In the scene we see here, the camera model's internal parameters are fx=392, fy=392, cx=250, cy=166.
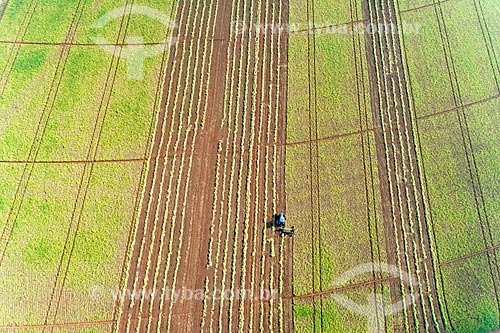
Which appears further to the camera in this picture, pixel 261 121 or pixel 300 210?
pixel 261 121

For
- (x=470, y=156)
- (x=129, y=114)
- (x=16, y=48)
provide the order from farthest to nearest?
(x=16, y=48), (x=129, y=114), (x=470, y=156)

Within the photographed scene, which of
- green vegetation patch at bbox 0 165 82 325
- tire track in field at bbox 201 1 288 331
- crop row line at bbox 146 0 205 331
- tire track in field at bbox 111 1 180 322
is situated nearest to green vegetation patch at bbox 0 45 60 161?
green vegetation patch at bbox 0 165 82 325

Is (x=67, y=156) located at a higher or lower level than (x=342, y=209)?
higher

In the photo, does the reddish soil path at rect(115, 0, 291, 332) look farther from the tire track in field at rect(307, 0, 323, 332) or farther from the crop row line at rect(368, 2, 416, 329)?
the crop row line at rect(368, 2, 416, 329)

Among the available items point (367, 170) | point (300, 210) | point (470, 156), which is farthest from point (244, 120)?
point (470, 156)

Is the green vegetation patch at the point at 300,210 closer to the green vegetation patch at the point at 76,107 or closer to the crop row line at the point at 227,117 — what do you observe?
the crop row line at the point at 227,117

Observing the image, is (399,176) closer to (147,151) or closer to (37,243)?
(147,151)
